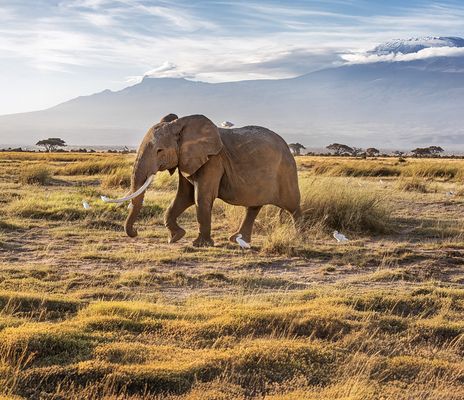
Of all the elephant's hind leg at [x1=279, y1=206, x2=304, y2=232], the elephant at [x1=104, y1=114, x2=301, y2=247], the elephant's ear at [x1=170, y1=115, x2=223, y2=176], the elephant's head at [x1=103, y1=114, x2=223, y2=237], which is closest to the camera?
the elephant's head at [x1=103, y1=114, x2=223, y2=237]

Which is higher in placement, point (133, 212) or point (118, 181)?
point (133, 212)

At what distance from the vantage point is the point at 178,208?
1272 centimetres

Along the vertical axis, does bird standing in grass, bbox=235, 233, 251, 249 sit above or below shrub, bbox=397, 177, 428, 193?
below

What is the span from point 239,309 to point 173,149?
4756mm

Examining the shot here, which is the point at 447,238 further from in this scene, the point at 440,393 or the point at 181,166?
the point at 440,393

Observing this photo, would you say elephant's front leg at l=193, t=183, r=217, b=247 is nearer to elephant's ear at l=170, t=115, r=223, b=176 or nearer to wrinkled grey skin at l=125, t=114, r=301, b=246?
wrinkled grey skin at l=125, t=114, r=301, b=246

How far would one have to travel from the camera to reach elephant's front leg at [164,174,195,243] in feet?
41.6

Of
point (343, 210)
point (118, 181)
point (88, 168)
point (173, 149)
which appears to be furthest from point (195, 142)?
point (88, 168)

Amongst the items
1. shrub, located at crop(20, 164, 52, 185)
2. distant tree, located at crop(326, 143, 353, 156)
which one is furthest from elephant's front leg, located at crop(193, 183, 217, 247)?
distant tree, located at crop(326, 143, 353, 156)

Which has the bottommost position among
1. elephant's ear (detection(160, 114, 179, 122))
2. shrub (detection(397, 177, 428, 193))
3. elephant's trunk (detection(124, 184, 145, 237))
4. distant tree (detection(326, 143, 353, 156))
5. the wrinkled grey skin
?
distant tree (detection(326, 143, 353, 156))

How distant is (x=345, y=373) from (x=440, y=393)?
79cm

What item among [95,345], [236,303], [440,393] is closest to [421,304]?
[236,303]

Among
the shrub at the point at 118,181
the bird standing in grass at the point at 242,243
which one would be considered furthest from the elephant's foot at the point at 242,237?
the shrub at the point at 118,181

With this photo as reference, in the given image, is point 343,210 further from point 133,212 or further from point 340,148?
point 340,148
